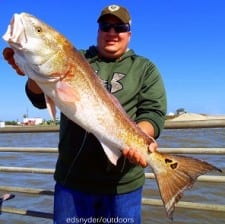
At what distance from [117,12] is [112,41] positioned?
0.64ft

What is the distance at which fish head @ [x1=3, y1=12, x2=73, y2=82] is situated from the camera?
2.44 metres

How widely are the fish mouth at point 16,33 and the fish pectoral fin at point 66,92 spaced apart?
299 mm

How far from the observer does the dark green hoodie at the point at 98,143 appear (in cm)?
304

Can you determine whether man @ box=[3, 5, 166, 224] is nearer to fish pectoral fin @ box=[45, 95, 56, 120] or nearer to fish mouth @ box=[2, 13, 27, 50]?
fish pectoral fin @ box=[45, 95, 56, 120]

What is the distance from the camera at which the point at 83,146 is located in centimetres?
304

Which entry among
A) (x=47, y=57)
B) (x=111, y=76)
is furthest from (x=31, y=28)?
(x=111, y=76)

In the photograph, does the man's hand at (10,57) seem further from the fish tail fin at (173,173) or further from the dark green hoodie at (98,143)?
the fish tail fin at (173,173)

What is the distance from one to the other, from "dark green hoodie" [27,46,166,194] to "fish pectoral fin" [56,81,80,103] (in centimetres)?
47

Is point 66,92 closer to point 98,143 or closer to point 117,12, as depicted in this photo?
point 98,143

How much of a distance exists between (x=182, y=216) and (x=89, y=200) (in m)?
4.07

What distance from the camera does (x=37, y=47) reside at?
2520 mm

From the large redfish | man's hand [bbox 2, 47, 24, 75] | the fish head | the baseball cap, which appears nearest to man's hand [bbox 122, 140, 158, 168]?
the large redfish

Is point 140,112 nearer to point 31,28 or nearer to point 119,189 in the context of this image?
point 119,189

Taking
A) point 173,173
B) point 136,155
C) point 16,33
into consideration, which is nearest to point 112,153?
point 136,155
